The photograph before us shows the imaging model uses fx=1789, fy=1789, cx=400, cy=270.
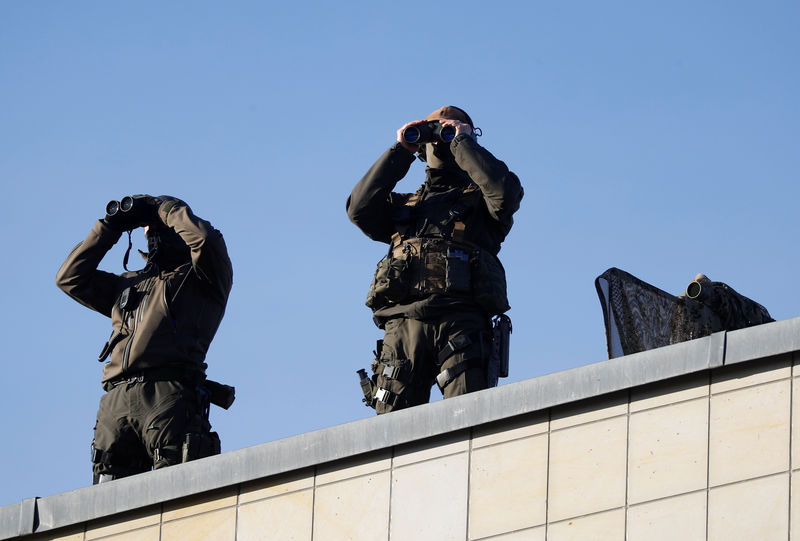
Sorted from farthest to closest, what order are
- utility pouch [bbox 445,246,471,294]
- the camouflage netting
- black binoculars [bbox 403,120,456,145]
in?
the camouflage netting < black binoculars [bbox 403,120,456,145] < utility pouch [bbox 445,246,471,294]

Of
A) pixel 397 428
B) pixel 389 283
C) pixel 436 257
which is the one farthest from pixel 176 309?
pixel 397 428

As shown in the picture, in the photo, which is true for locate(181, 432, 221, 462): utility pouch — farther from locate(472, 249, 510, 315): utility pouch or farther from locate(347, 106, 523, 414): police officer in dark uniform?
locate(472, 249, 510, 315): utility pouch

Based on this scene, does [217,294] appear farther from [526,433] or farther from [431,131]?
[526,433]

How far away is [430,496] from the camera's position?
926 centimetres

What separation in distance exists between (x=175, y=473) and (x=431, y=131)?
2.85 metres

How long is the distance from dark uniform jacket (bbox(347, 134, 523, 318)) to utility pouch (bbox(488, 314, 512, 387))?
12.1 inches

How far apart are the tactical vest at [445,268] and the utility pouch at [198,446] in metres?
1.30

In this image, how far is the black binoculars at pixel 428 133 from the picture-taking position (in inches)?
448

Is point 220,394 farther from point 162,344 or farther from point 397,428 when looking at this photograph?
point 397,428

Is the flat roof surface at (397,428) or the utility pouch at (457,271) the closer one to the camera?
the flat roof surface at (397,428)

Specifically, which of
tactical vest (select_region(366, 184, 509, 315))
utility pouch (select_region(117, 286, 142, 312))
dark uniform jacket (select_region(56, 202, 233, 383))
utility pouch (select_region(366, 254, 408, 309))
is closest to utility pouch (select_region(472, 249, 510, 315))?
tactical vest (select_region(366, 184, 509, 315))

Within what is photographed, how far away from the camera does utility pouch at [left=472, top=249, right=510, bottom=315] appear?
35.8 ft

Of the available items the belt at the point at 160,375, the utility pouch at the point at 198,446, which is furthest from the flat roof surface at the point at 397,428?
the belt at the point at 160,375

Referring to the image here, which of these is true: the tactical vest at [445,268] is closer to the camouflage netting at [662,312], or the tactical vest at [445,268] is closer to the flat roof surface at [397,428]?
the camouflage netting at [662,312]
